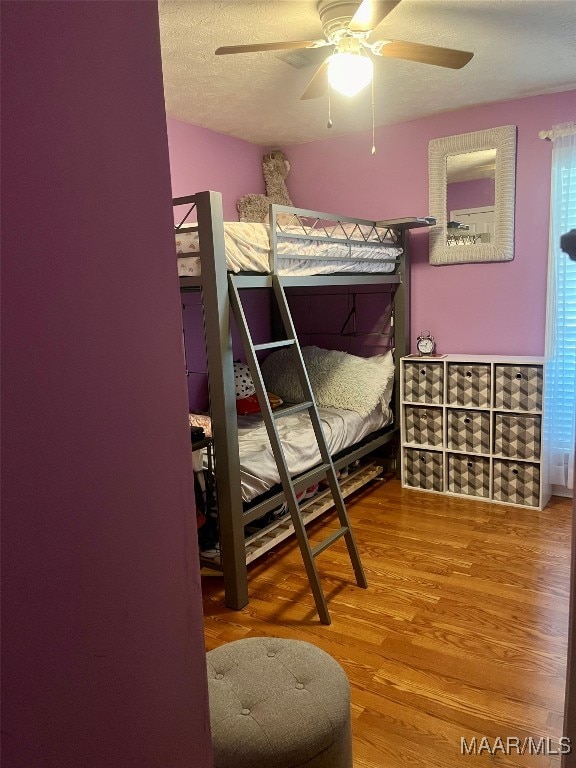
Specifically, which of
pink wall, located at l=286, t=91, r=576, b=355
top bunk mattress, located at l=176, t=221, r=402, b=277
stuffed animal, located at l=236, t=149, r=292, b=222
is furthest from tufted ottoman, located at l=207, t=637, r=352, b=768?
stuffed animal, located at l=236, t=149, r=292, b=222

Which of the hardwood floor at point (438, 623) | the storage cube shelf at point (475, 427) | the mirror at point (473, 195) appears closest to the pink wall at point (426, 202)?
the mirror at point (473, 195)

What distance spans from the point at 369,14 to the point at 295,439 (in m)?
1.98

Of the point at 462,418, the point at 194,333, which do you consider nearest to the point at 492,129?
the point at 462,418

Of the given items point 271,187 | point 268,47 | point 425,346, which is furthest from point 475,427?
point 268,47

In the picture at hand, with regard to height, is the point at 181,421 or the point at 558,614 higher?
the point at 181,421

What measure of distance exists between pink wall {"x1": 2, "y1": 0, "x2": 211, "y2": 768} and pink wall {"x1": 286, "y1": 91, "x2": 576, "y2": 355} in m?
3.37

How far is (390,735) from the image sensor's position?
176cm

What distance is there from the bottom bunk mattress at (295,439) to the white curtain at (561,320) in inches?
44.4

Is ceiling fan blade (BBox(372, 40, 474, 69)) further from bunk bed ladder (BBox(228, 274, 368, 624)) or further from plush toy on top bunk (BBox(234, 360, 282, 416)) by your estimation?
plush toy on top bunk (BBox(234, 360, 282, 416))

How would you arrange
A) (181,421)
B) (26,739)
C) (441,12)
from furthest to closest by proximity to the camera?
(441,12) < (181,421) < (26,739)

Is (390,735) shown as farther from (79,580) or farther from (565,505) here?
(565,505)

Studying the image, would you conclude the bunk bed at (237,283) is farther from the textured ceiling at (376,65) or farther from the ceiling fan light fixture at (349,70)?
the textured ceiling at (376,65)

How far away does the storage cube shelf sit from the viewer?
11.4ft

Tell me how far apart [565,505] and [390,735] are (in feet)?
7.76
